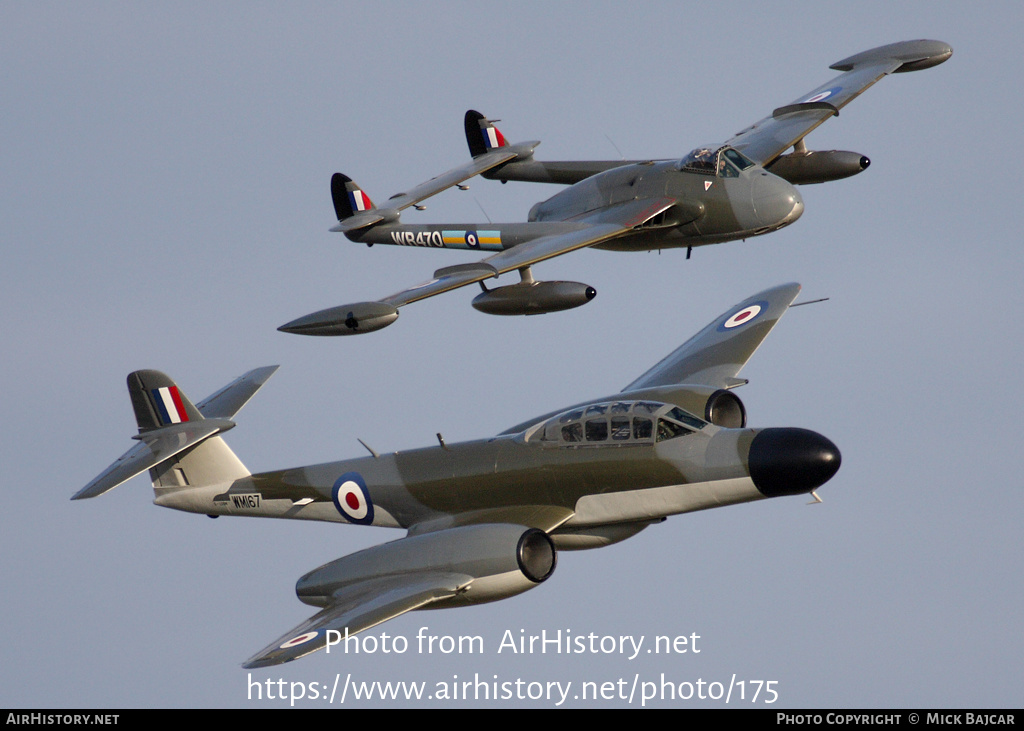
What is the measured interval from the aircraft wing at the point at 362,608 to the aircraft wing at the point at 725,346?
694 cm

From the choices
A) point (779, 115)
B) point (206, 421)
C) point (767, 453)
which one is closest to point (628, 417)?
point (767, 453)

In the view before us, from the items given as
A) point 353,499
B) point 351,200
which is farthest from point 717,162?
point 353,499

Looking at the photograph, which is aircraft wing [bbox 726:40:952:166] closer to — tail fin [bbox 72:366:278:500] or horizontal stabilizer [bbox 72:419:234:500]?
tail fin [bbox 72:366:278:500]

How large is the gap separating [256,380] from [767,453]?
10.4m

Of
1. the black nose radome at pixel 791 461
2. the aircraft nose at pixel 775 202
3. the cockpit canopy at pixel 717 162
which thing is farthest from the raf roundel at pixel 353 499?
the cockpit canopy at pixel 717 162

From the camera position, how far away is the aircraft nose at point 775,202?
32.9 metres

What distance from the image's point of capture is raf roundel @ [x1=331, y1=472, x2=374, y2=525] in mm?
27141

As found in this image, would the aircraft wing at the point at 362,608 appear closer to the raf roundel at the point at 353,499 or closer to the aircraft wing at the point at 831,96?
the raf roundel at the point at 353,499

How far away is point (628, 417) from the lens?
25.1m

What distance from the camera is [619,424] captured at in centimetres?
2514

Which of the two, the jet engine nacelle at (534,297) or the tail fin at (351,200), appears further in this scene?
the tail fin at (351,200)

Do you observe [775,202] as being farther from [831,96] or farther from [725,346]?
[831,96]

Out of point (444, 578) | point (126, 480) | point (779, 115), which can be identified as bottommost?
point (444, 578)

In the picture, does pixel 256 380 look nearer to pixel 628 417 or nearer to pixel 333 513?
pixel 333 513
